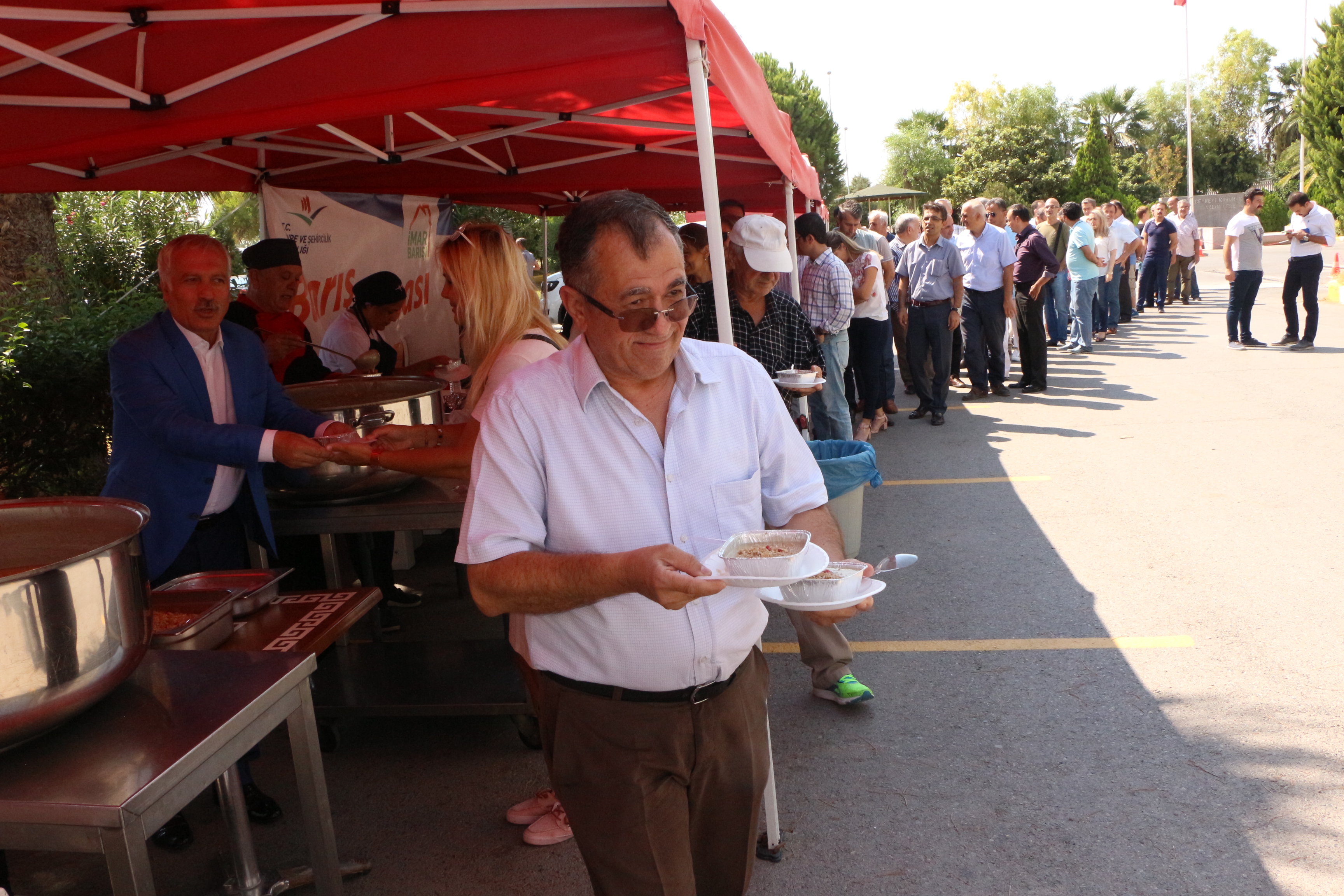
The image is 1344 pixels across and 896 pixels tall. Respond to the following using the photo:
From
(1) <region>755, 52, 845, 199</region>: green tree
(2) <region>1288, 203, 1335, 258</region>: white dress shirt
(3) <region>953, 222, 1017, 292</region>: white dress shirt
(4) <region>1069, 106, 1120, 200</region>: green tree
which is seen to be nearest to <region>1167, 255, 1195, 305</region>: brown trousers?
Answer: (2) <region>1288, 203, 1335, 258</region>: white dress shirt

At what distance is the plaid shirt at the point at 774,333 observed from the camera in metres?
5.37

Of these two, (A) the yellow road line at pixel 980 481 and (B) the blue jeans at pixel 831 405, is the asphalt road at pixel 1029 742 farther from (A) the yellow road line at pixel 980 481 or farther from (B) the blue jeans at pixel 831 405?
(B) the blue jeans at pixel 831 405

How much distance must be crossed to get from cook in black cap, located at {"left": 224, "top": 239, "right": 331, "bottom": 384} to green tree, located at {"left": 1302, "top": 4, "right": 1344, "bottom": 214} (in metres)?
34.8

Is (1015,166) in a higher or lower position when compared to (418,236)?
higher

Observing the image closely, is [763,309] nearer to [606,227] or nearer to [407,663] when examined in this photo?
[407,663]

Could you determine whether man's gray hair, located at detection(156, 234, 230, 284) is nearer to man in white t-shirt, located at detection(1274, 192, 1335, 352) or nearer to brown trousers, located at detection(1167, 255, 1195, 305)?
man in white t-shirt, located at detection(1274, 192, 1335, 352)

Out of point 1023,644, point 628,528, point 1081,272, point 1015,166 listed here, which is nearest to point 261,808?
point 628,528

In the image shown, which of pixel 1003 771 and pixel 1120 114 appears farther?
pixel 1120 114

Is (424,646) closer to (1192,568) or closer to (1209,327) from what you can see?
(1192,568)

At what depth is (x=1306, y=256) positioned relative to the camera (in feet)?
37.6

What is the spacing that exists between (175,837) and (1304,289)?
42.2 ft

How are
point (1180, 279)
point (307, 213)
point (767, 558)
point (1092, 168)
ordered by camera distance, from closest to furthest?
point (767, 558)
point (307, 213)
point (1180, 279)
point (1092, 168)

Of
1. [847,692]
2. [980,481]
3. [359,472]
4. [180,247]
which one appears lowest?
[847,692]

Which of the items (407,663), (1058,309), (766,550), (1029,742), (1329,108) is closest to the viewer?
(766,550)
